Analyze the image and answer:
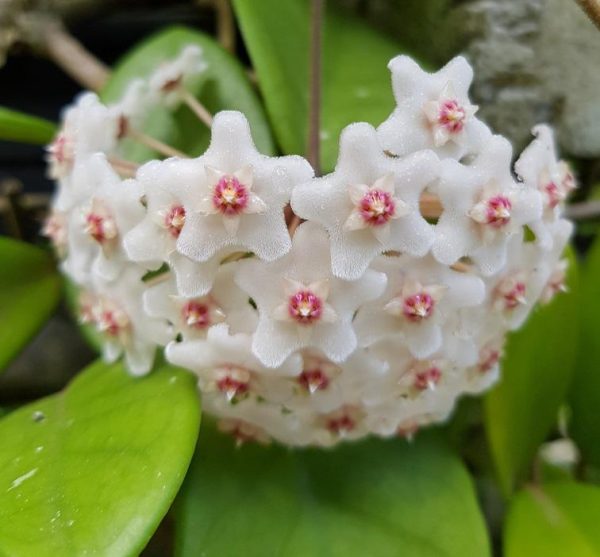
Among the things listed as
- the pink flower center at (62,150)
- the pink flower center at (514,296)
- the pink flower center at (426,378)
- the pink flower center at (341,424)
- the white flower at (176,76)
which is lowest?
the pink flower center at (341,424)

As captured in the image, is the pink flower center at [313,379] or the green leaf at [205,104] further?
the green leaf at [205,104]

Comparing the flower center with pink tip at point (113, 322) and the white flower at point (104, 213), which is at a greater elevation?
the white flower at point (104, 213)

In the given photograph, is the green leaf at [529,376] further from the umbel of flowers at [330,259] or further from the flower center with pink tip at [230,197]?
the flower center with pink tip at [230,197]

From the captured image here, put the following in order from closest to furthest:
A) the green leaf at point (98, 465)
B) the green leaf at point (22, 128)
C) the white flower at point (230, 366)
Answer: the green leaf at point (98, 465), the white flower at point (230, 366), the green leaf at point (22, 128)

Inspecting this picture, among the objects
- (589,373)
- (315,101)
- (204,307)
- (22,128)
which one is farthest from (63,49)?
(589,373)

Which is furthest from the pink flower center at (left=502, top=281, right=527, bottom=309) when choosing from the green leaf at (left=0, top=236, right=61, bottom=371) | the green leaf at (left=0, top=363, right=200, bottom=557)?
the green leaf at (left=0, top=236, right=61, bottom=371)

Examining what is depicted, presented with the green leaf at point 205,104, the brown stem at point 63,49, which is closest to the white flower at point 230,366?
the green leaf at point 205,104

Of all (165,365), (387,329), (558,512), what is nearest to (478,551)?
(558,512)

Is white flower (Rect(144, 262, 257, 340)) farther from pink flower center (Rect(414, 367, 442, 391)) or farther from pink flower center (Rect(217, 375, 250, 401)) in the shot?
pink flower center (Rect(414, 367, 442, 391))

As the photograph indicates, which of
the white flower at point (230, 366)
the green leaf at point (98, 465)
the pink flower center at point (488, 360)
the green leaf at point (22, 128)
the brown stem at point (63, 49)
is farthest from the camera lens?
the brown stem at point (63, 49)

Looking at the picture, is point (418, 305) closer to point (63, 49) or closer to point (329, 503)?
point (329, 503)
